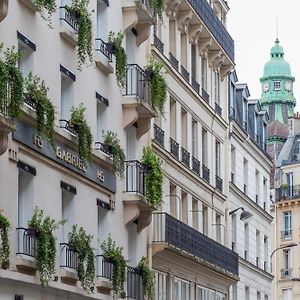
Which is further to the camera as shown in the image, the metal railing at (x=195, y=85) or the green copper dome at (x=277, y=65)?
the green copper dome at (x=277, y=65)

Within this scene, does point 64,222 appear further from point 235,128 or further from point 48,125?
point 235,128

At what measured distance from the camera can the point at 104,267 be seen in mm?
36000

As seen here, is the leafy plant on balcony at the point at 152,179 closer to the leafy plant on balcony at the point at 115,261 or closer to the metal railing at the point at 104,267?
the leafy plant on balcony at the point at 115,261

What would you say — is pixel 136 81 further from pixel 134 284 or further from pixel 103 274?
pixel 103 274

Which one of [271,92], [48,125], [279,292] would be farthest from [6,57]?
[271,92]

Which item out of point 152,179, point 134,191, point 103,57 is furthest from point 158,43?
point 103,57

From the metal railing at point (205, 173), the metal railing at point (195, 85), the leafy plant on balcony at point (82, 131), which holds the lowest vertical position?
the leafy plant on balcony at point (82, 131)

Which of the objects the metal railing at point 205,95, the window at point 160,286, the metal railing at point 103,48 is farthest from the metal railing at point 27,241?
the metal railing at point 205,95

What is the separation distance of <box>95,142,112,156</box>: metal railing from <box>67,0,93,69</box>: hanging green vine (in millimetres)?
2831

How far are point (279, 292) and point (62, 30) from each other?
75831 mm

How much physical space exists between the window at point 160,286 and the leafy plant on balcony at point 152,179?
4.78 metres

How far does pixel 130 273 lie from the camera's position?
3888cm

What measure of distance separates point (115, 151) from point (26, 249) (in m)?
7.74

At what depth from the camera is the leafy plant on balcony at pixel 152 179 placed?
39594mm
